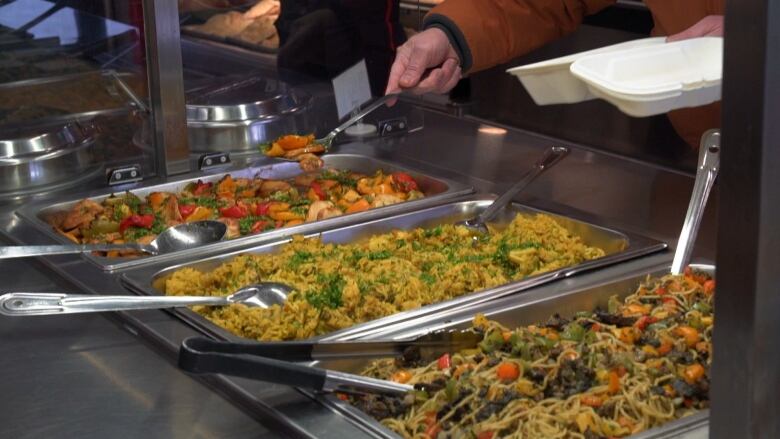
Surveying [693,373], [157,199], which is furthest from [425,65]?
[693,373]

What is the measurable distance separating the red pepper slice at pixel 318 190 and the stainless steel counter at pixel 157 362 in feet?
0.93

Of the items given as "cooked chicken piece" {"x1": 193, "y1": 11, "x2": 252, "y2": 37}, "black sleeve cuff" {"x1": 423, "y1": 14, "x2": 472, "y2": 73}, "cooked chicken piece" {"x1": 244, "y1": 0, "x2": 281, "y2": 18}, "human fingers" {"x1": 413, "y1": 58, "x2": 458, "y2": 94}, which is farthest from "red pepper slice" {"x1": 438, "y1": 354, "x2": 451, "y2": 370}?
"cooked chicken piece" {"x1": 244, "y1": 0, "x2": 281, "y2": 18}

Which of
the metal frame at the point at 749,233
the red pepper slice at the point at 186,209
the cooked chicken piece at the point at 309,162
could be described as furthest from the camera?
the cooked chicken piece at the point at 309,162

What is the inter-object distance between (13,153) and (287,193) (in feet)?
1.91

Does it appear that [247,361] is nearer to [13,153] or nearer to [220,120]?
[13,153]

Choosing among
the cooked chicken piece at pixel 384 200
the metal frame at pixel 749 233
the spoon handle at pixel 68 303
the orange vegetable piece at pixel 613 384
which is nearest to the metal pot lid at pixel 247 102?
the cooked chicken piece at pixel 384 200

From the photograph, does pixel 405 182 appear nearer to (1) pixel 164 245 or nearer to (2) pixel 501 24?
(2) pixel 501 24

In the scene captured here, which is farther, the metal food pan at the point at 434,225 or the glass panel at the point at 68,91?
the glass panel at the point at 68,91

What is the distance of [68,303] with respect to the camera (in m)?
1.56

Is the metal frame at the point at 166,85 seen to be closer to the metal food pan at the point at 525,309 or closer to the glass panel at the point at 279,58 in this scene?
the glass panel at the point at 279,58

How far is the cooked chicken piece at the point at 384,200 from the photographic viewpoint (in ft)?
7.37

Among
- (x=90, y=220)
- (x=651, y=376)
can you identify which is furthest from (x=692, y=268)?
(x=90, y=220)

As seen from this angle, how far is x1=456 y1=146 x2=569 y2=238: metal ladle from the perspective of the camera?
2.13m

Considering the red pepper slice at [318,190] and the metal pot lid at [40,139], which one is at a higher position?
the metal pot lid at [40,139]
